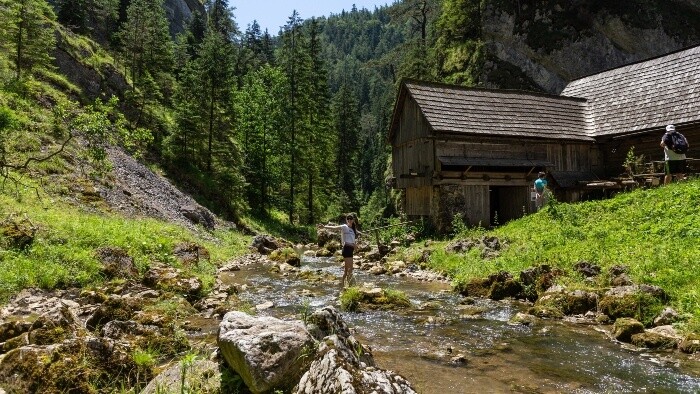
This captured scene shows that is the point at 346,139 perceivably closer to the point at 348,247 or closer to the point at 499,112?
the point at 499,112

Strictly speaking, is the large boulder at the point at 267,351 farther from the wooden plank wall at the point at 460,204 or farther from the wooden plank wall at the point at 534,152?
the wooden plank wall at the point at 534,152

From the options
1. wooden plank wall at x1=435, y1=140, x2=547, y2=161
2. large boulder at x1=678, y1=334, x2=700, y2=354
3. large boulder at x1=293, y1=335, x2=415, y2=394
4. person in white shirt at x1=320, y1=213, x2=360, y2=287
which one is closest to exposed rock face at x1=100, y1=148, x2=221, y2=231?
person in white shirt at x1=320, y1=213, x2=360, y2=287

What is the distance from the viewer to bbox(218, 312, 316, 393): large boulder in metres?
5.30

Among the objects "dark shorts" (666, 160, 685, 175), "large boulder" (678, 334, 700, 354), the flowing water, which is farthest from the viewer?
"dark shorts" (666, 160, 685, 175)

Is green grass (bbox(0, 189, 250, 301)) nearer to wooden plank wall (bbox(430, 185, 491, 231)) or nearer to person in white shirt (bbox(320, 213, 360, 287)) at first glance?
person in white shirt (bbox(320, 213, 360, 287))

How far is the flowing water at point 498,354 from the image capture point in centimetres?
686

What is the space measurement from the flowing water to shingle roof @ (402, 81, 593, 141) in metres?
15.8

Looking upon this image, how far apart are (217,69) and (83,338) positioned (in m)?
38.9

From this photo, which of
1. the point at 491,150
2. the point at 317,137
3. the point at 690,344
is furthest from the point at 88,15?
the point at 690,344

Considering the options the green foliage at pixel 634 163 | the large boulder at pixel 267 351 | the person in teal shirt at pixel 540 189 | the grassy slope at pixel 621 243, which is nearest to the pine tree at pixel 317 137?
the person in teal shirt at pixel 540 189

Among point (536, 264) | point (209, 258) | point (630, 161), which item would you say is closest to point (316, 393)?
point (536, 264)

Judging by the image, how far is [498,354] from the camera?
8336 millimetres

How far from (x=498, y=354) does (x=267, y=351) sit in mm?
4760

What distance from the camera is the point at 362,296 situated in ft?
40.9
